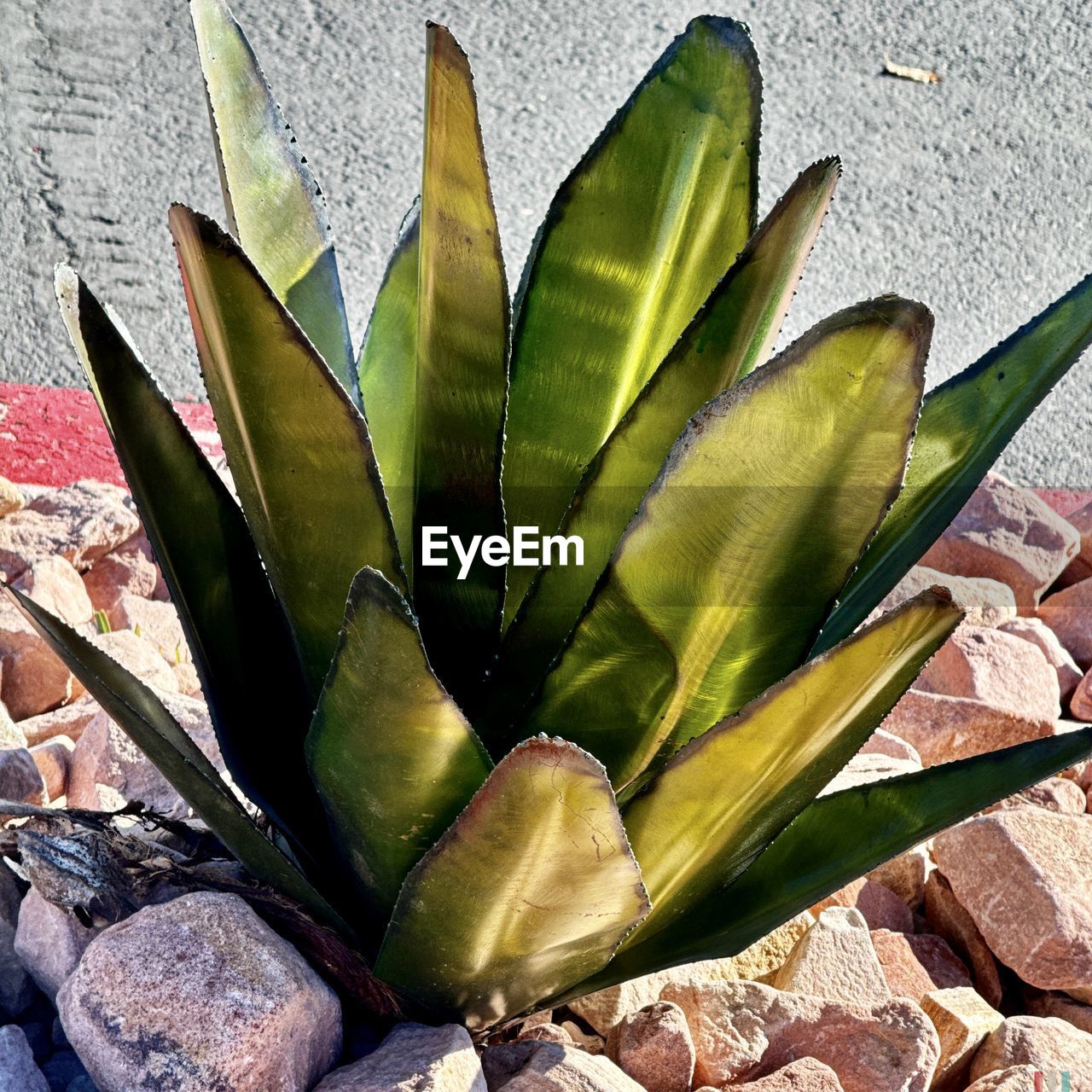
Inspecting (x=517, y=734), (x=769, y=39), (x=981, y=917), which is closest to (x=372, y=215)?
(x=769, y=39)

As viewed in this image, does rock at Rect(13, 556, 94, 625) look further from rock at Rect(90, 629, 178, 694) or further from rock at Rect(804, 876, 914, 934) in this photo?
rock at Rect(804, 876, 914, 934)

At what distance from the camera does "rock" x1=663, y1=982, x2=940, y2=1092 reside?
3.00ft

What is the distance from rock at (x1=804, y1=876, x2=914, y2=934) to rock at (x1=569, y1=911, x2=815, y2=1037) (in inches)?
2.5

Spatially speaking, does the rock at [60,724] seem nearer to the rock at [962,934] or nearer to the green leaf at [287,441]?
the green leaf at [287,441]

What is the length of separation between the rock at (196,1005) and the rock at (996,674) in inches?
41.5

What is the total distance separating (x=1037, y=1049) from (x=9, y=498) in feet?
4.27

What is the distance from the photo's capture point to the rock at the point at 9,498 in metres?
A: 1.64

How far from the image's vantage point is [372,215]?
285 cm

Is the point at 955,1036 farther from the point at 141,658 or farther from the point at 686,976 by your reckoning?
the point at 141,658

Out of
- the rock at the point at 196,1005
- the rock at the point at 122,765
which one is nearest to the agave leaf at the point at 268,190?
the rock at the point at 196,1005

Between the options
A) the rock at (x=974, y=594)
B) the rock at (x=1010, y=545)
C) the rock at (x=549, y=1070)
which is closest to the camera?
the rock at (x=549, y=1070)

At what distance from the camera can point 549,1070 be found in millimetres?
776

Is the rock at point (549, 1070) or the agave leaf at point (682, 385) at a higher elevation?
the agave leaf at point (682, 385)

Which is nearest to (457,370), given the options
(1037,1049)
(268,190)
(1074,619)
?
(268,190)
